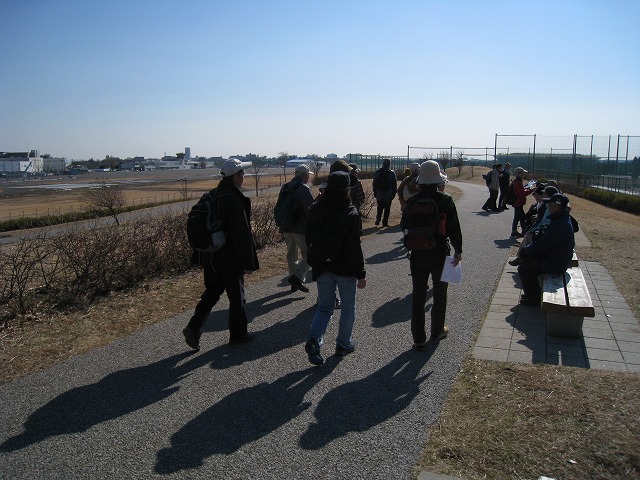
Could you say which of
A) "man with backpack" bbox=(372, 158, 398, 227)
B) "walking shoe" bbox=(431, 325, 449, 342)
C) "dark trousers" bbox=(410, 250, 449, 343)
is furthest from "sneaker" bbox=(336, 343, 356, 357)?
"man with backpack" bbox=(372, 158, 398, 227)

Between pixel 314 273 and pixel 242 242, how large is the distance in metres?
0.71

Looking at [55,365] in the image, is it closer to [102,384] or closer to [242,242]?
[102,384]

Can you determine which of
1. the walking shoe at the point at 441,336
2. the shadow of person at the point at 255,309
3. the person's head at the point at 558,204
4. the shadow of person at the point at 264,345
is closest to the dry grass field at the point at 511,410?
the walking shoe at the point at 441,336

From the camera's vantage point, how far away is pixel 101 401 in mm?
4281

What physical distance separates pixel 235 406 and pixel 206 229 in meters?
1.62

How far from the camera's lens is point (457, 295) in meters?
7.23

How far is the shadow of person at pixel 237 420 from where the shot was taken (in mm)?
3477

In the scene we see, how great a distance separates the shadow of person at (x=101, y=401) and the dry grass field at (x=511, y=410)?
851 millimetres

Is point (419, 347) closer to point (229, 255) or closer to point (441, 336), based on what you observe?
point (441, 336)

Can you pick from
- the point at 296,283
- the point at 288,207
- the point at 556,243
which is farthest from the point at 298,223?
the point at 556,243

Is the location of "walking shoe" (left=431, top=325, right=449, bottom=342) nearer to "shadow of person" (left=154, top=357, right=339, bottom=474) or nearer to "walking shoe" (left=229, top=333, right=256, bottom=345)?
"shadow of person" (left=154, top=357, right=339, bottom=474)

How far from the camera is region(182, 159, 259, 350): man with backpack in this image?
506 centimetres

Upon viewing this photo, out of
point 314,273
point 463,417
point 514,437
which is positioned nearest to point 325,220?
point 314,273

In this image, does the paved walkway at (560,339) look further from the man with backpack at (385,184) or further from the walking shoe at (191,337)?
the man with backpack at (385,184)
